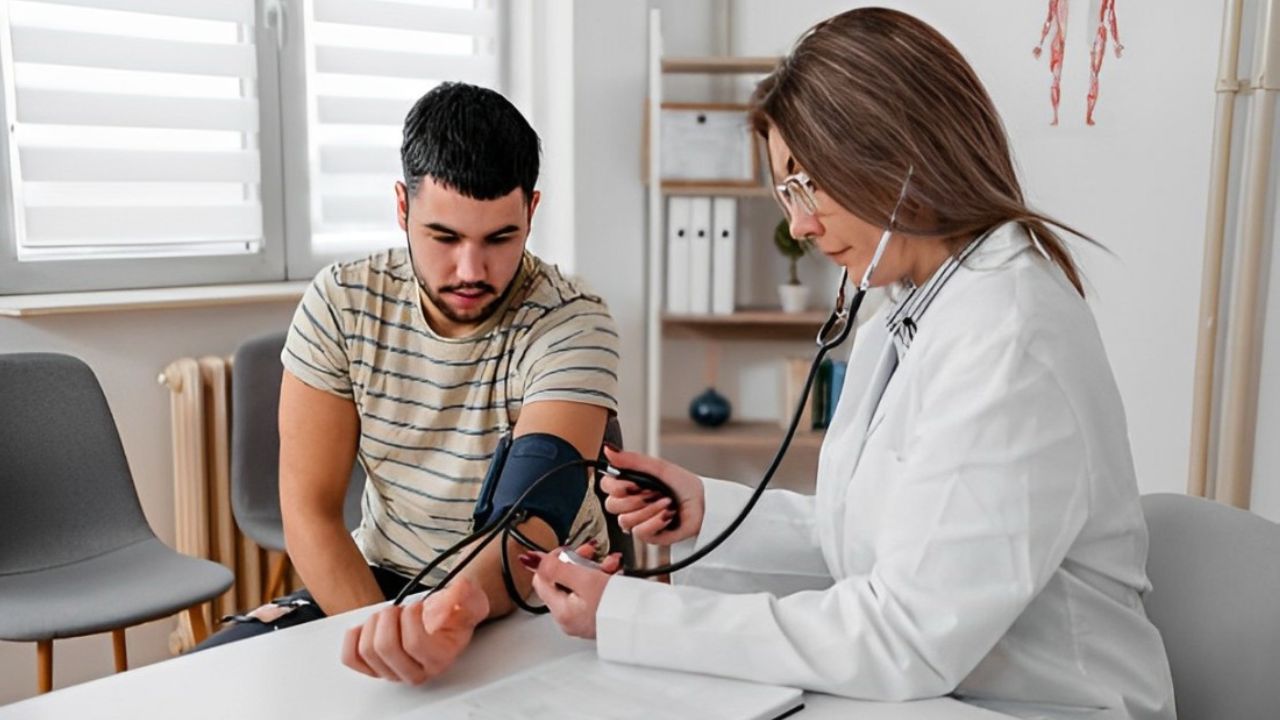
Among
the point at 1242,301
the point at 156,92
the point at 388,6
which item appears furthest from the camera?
the point at 388,6

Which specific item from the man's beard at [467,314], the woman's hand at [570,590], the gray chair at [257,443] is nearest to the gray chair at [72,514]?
the gray chair at [257,443]

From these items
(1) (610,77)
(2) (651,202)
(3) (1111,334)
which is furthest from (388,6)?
(3) (1111,334)

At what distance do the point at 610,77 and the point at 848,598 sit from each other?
2.39 m

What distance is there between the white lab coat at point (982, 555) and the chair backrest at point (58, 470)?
1.45 meters

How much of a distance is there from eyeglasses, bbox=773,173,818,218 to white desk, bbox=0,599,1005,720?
464mm

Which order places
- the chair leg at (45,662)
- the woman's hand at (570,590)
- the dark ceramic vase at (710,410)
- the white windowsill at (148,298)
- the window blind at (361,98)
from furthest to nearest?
1. the dark ceramic vase at (710,410)
2. the window blind at (361,98)
3. the white windowsill at (148,298)
4. the chair leg at (45,662)
5. the woman's hand at (570,590)

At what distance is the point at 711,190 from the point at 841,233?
78.4 inches

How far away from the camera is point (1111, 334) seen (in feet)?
9.33

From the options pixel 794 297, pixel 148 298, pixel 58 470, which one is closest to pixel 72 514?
pixel 58 470

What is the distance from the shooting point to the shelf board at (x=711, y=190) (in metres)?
3.12

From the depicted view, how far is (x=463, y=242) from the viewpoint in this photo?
5.01ft

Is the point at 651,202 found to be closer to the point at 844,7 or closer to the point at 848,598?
the point at 844,7

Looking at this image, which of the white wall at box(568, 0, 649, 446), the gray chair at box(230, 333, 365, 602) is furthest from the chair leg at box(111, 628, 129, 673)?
the white wall at box(568, 0, 649, 446)

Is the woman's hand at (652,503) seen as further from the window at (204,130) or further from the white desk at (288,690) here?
the window at (204,130)
